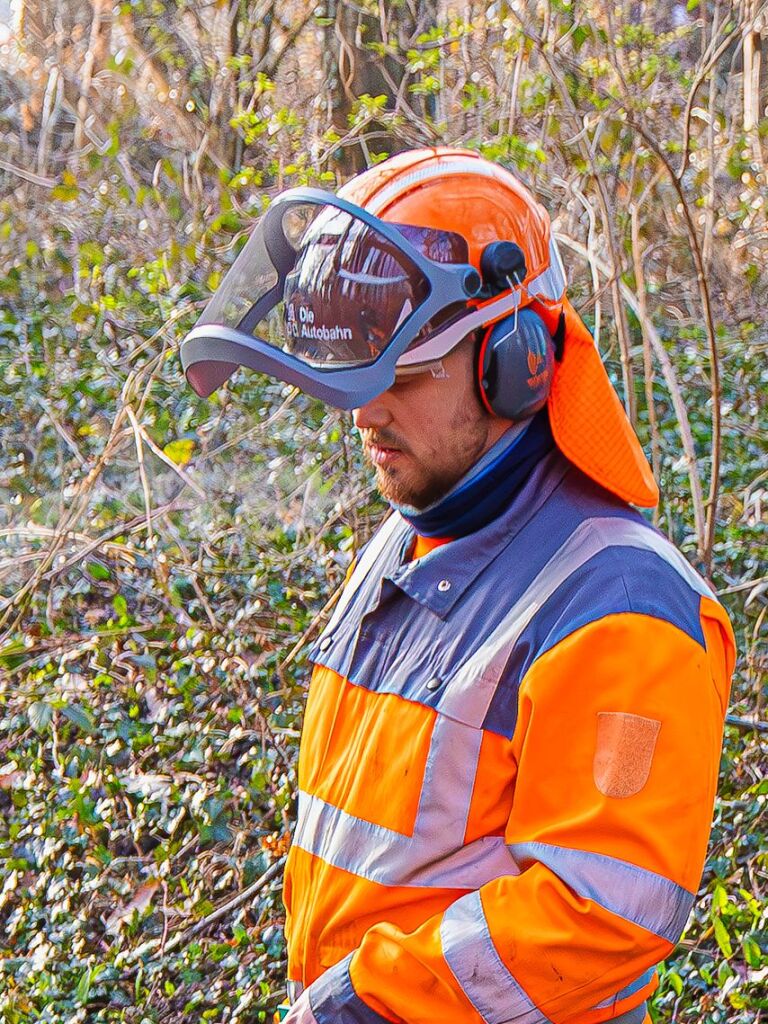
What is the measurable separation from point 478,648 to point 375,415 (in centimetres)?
46

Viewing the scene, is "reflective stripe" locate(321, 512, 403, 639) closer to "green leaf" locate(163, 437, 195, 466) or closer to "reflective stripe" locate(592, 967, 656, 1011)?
"reflective stripe" locate(592, 967, 656, 1011)

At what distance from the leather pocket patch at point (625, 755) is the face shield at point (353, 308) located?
26.6 inches

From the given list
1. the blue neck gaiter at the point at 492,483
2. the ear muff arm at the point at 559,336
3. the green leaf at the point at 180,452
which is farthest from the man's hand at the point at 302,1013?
the green leaf at the point at 180,452

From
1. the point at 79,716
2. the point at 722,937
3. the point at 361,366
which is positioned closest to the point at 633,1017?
the point at 361,366

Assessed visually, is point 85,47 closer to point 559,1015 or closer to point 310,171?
point 310,171

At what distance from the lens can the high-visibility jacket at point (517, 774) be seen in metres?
1.65

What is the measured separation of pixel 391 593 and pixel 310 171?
3.33 metres

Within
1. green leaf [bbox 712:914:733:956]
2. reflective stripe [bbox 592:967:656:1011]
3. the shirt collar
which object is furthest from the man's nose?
green leaf [bbox 712:914:733:956]

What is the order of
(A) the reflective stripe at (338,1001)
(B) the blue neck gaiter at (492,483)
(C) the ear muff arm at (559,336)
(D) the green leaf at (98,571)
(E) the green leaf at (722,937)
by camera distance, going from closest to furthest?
(A) the reflective stripe at (338,1001) < (B) the blue neck gaiter at (492,483) < (C) the ear muff arm at (559,336) < (E) the green leaf at (722,937) < (D) the green leaf at (98,571)

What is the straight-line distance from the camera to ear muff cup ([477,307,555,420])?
1.95 meters

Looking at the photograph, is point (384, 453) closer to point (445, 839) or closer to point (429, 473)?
point (429, 473)

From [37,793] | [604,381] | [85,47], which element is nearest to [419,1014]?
[604,381]

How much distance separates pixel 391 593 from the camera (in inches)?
82.7

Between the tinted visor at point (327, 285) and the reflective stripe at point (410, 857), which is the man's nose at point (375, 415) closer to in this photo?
the tinted visor at point (327, 285)
